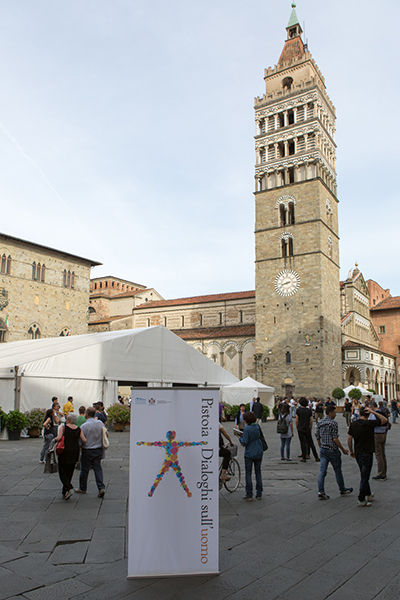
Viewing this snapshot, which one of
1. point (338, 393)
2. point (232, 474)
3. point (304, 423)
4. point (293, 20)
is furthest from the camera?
point (293, 20)

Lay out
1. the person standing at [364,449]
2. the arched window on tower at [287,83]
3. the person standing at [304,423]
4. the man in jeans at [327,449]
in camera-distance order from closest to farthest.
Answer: the person standing at [364,449], the man in jeans at [327,449], the person standing at [304,423], the arched window on tower at [287,83]

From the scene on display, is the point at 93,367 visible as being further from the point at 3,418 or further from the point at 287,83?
the point at 287,83

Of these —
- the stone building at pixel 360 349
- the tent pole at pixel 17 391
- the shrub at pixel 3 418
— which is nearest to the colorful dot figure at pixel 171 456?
the shrub at pixel 3 418

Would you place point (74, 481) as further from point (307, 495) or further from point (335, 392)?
point (335, 392)

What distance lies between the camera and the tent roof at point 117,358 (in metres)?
18.4

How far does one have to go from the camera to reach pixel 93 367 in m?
19.6

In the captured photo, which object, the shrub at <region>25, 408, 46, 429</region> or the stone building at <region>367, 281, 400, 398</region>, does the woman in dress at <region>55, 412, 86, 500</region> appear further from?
the stone building at <region>367, 281, 400, 398</region>

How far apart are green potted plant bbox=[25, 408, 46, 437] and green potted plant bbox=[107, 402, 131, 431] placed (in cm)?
298

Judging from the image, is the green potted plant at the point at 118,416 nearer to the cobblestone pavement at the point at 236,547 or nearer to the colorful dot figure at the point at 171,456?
the cobblestone pavement at the point at 236,547

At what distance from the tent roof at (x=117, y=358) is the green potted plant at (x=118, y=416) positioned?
1558mm

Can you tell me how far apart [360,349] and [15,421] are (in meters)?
31.1

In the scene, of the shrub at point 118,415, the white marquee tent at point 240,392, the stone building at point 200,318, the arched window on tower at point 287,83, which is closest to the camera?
the shrub at point 118,415

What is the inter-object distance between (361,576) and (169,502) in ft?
6.57

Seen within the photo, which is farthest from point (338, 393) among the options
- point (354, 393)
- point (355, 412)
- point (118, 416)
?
point (355, 412)
